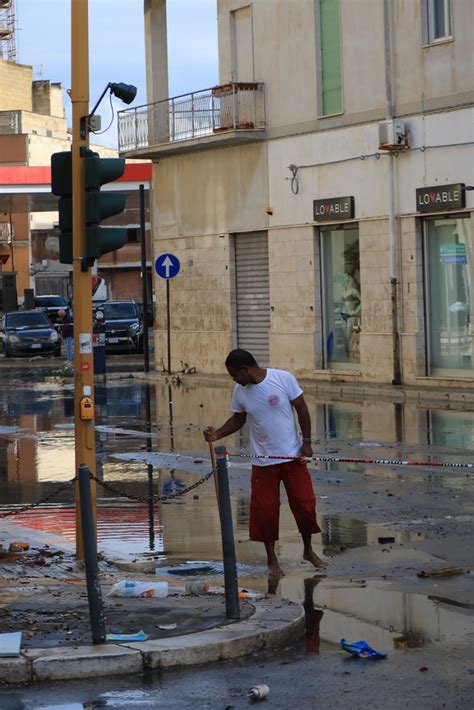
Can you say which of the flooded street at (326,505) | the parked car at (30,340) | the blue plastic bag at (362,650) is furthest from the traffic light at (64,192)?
the parked car at (30,340)

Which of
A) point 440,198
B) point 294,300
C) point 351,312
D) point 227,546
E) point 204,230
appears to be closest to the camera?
point 227,546

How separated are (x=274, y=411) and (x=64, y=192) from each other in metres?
2.26

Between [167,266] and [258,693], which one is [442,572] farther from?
[167,266]

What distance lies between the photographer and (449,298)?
2861 cm

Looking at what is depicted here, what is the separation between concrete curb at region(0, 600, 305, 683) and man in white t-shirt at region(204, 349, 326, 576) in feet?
7.98

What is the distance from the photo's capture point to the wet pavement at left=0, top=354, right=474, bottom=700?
9.05m

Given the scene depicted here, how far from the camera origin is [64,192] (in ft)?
35.3

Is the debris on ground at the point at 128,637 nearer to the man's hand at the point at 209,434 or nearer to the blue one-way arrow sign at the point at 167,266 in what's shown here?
the man's hand at the point at 209,434

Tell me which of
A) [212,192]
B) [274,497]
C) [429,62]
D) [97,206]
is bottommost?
[274,497]

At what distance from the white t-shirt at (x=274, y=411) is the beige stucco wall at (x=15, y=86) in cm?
8984

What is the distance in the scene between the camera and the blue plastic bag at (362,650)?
7656 mm

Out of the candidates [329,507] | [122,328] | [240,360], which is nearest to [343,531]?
[329,507]

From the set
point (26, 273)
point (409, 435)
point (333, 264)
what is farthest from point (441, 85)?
point (26, 273)

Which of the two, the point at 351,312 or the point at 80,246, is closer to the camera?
the point at 80,246
